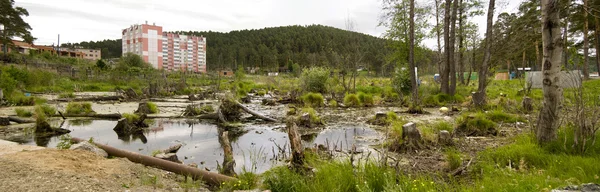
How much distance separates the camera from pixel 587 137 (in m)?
4.37

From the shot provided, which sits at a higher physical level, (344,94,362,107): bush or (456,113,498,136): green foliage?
(344,94,362,107): bush

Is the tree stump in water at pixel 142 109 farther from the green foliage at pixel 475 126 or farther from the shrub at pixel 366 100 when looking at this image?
the green foliage at pixel 475 126

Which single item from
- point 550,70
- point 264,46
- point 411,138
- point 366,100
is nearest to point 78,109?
point 411,138

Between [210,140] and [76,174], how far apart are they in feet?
13.2

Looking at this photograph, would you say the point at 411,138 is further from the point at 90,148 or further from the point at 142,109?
the point at 142,109

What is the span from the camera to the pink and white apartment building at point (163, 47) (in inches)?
3730

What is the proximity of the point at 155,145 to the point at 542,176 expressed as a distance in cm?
700

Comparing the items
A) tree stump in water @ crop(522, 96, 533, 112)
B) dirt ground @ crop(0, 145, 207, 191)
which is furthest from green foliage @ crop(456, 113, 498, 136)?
dirt ground @ crop(0, 145, 207, 191)

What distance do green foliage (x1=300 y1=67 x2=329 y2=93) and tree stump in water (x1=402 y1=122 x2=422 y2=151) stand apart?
17.3 metres

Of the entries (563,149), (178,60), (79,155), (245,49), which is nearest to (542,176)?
(563,149)

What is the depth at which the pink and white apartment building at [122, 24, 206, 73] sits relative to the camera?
311 feet

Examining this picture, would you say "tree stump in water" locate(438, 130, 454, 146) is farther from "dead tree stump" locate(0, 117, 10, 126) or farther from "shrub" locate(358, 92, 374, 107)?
"dead tree stump" locate(0, 117, 10, 126)

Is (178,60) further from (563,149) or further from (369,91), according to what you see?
(563,149)

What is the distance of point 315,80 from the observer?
23.7 meters
